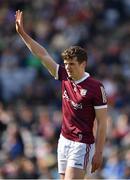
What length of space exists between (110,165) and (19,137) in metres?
2.12

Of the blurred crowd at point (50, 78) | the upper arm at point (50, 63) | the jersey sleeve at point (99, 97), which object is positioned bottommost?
the blurred crowd at point (50, 78)

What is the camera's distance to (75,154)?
33.2 feet

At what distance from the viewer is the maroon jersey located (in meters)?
9.99

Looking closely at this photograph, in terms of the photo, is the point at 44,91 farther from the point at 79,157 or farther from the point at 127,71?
the point at 79,157

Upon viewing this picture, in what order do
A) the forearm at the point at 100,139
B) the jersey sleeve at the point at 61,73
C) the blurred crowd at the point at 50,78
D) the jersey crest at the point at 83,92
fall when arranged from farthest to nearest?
1. the blurred crowd at the point at 50,78
2. the jersey sleeve at the point at 61,73
3. the jersey crest at the point at 83,92
4. the forearm at the point at 100,139

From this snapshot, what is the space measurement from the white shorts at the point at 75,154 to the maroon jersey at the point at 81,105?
0.06 meters

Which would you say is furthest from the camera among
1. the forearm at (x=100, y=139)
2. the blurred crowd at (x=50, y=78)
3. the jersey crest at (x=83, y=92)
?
the blurred crowd at (x=50, y=78)

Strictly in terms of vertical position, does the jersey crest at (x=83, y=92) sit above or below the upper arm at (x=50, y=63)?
below

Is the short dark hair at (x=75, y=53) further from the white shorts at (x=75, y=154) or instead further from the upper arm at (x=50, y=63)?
the white shorts at (x=75, y=154)

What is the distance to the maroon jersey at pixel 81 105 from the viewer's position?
393 inches

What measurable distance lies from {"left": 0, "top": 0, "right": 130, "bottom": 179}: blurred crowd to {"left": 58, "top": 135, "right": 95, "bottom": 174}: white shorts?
15.0ft

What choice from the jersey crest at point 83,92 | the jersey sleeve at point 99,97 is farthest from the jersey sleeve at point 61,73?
the jersey sleeve at point 99,97

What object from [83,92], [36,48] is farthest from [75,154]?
[36,48]

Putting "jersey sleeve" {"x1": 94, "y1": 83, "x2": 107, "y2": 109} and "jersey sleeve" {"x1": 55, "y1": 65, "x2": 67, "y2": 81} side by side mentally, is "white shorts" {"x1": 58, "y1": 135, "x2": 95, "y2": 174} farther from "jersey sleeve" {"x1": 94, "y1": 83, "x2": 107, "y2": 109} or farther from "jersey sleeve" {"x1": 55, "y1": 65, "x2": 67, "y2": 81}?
"jersey sleeve" {"x1": 55, "y1": 65, "x2": 67, "y2": 81}
